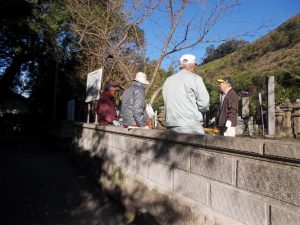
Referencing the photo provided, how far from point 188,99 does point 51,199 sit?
3446 millimetres

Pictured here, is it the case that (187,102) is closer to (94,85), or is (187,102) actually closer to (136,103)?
(136,103)

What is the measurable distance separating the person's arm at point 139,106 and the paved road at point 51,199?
1554mm

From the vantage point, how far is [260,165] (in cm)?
275

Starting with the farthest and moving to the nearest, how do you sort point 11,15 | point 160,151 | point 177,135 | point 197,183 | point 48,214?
point 11,15, point 48,214, point 160,151, point 177,135, point 197,183

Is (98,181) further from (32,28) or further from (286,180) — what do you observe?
(32,28)

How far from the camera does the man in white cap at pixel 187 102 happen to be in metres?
4.61

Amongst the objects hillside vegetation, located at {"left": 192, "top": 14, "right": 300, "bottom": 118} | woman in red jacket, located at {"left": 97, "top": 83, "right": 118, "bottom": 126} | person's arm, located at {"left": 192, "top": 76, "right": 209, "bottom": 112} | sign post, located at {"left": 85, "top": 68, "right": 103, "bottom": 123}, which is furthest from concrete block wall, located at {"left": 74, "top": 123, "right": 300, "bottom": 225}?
hillside vegetation, located at {"left": 192, "top": 14, "right": 300, "bottom": 118}

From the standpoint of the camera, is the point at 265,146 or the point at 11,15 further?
the point at 11,15

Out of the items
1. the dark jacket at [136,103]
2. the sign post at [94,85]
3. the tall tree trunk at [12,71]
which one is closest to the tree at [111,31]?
the sign post at [94,85]

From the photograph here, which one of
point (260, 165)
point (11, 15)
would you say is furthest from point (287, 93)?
point (260, 165)

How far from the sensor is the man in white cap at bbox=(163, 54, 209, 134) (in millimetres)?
4609

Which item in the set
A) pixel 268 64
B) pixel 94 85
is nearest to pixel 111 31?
pixel 94 85

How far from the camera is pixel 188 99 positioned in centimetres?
466

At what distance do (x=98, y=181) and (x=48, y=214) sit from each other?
2.02 meters
